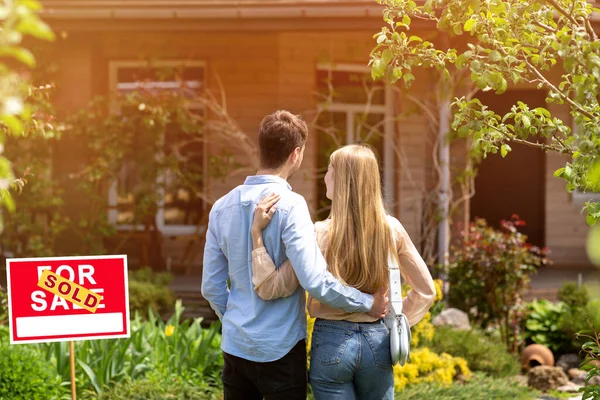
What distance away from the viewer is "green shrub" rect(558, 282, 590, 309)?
26.1 feet

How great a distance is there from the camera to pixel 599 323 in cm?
707

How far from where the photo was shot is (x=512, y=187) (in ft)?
41.1

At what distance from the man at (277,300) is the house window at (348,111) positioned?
6.88 meters

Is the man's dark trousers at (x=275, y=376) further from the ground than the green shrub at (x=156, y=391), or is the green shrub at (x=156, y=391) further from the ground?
the man's dark trousers at (x=275, y=376)

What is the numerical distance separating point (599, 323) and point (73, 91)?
682 centimetres

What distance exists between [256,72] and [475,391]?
5.73 metres

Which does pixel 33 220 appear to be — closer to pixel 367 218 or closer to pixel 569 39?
pixel 367 218

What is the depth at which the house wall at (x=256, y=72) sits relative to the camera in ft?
33.4

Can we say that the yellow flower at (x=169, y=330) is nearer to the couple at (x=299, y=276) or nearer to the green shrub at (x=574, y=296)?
the couple at (x=299, y=276)

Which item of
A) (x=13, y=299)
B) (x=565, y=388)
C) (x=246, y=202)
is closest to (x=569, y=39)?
(x=246, y=202)

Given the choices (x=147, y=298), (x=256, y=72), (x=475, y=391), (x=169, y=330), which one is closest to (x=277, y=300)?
(x=475, y=391)

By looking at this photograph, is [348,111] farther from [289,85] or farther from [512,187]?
[512,187]

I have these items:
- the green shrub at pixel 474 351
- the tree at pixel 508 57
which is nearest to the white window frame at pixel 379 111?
the green shrub at pixel 474 351

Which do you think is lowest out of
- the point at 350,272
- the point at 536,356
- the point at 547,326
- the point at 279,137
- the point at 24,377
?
the point at 536,356
